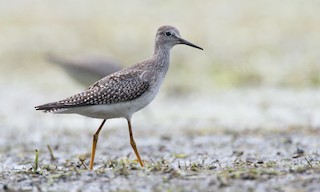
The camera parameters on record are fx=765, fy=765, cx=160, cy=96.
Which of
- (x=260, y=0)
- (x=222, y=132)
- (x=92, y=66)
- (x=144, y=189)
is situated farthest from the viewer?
(x=260, y=0)

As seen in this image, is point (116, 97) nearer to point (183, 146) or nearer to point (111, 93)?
point (111, 93)

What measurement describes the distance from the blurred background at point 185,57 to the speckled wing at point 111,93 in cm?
441

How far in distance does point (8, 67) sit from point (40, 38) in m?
2.00

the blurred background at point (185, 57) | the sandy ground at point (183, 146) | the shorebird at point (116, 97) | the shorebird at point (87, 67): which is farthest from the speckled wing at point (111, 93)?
the shorebird at point (87, 67)

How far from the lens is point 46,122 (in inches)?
607

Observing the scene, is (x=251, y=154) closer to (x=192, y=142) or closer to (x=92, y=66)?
(x=192, y=142)

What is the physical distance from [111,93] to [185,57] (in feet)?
37.9

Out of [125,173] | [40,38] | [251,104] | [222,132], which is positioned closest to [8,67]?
[40,38]

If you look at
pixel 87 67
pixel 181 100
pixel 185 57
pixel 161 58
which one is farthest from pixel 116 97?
pixel 185 57

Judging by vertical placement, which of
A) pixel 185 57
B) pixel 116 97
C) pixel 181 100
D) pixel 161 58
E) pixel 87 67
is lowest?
pixel 116 97

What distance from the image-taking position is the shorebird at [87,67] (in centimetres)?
1672

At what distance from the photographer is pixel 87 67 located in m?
17.0

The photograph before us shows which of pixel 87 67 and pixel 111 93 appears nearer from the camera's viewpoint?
pixel 111 93

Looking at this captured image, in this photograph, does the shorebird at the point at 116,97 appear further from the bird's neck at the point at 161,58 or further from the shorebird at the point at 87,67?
the shorebird at the point at 87,67
